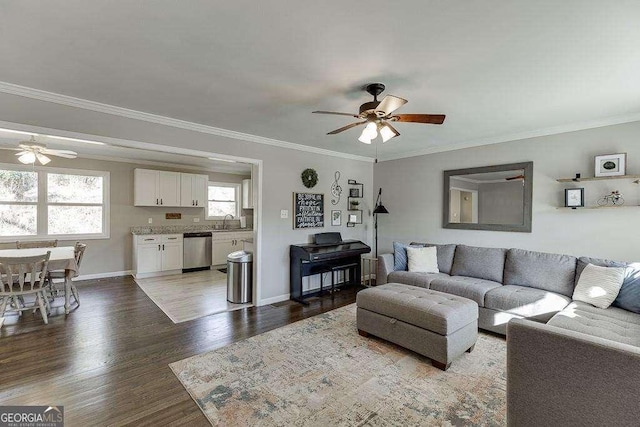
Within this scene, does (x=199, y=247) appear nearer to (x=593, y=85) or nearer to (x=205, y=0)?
(x=205, y=0)

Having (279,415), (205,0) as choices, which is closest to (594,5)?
(205,0)

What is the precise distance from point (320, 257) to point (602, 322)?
3021 mm

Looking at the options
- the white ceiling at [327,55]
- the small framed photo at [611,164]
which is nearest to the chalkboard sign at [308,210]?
the white ceiling at [327,55]

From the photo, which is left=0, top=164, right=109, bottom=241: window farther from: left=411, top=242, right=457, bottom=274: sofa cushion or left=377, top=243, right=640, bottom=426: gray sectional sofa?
left=377, top=243, right=640, bottom=426: gray sectional sofa

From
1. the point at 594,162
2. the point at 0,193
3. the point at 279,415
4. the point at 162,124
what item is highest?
the point at 162,124

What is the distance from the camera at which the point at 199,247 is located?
6371 millimetres

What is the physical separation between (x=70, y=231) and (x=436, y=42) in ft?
21.7

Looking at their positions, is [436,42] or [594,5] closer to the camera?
[594,5]

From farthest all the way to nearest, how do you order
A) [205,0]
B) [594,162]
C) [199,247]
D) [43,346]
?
1. [199,247]
2. [594,162]
3. [43,346]
4. [205,0]

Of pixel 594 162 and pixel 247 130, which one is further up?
pixel 247 130

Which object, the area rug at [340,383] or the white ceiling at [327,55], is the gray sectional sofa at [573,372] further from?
the white ceiling at [327,55]

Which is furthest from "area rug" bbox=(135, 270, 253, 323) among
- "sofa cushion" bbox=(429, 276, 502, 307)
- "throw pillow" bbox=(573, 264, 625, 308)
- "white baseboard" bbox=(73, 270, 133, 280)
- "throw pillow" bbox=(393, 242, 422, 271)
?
"throw pillow" bbox=(573, 264, 625, 308)

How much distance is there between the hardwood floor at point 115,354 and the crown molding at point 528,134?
2744 millimetres

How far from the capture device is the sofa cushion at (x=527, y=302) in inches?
114
